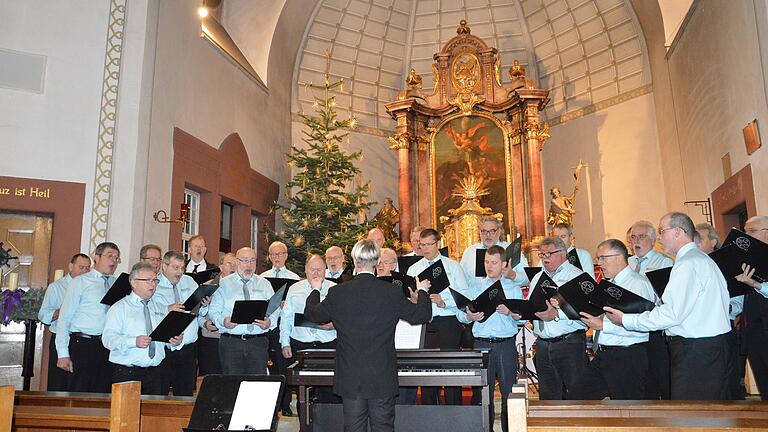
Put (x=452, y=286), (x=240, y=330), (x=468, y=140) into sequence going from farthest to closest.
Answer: (x=468, y=140)
(x=452, y=286)
(x=240, y=330)

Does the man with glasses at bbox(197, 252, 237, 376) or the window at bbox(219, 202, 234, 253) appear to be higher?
the window at bbox(219, 202, 234, 253)

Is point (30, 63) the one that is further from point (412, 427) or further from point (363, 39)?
point (363, 39)

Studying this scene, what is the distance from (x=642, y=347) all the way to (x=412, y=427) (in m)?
1.85

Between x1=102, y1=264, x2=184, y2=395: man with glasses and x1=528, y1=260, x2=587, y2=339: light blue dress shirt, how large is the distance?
2.99m

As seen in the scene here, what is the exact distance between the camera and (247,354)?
580cm

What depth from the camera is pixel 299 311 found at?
5.83 meters

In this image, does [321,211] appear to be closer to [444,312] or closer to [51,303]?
[51,303]

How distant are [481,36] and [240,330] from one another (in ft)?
40.8

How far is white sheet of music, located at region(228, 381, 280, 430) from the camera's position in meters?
3.06

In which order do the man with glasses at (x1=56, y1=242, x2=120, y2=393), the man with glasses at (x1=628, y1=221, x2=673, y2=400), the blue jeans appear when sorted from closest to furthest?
the man with glasses at (x1=628, y1=221, x2=673, y2=400)
the blue jeans
the man with glasses at (x1=56, y1=242, x2=120, y2=393)

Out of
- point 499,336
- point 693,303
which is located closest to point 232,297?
point 499,336

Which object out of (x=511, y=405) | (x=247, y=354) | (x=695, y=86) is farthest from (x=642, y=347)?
(x=695, y=86)

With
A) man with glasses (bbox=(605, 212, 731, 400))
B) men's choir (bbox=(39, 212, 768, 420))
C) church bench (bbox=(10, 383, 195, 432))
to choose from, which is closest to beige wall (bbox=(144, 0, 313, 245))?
men's choir (bbox=(39, 212, 768, 420))

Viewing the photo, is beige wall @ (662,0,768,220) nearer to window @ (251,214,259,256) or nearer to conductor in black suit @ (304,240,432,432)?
conductor in black suit @ (304,240,432,432)
